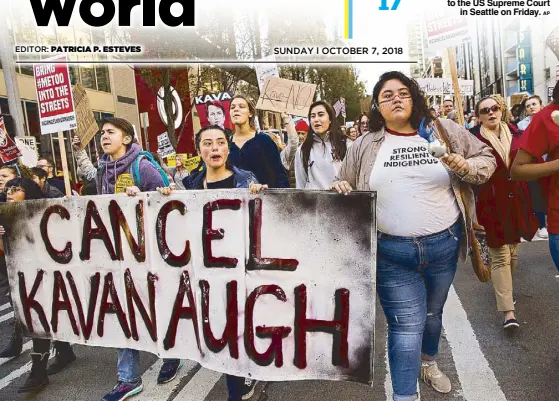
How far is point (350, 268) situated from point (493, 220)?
1.93 m

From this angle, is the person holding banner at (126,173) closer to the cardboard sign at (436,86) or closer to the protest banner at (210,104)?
the protest banner at (210,104)

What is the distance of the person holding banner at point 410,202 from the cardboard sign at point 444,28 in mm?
2567

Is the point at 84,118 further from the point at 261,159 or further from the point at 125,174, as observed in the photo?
the point at 261,159

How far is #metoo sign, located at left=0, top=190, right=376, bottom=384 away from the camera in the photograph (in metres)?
2.65

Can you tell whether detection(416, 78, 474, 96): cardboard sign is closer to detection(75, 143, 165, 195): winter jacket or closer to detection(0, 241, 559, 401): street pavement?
detection(0, 241, 559, 401): street pavement

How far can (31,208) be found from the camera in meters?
3.51

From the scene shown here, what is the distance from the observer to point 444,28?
5148 millimetres

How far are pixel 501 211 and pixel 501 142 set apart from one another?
1.73 ft

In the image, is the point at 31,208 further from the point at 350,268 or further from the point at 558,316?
the point at 558,316

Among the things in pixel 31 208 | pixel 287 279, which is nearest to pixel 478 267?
pixel 287 279

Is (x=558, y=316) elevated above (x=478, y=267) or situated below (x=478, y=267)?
below

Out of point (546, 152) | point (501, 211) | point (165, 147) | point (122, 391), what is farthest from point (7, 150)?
point (546, 152)

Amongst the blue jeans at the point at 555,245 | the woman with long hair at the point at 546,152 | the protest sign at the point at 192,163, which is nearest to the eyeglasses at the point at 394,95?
the woman with long hair at the point at 546,152

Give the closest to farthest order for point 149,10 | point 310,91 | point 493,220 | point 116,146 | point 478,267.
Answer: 1. point 478,267
2. point 116,146
3. point 493,220
4. point 310,91
5. point 149,10
